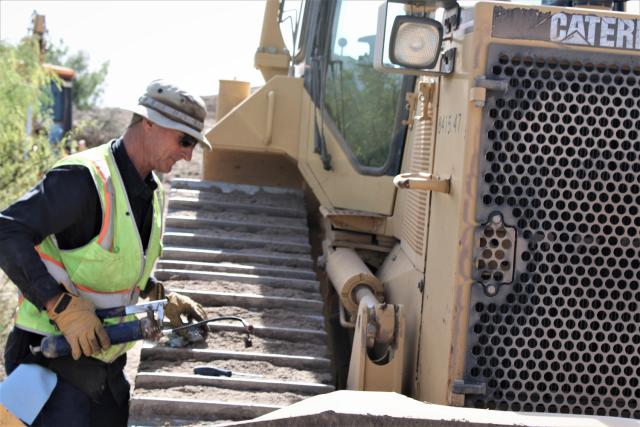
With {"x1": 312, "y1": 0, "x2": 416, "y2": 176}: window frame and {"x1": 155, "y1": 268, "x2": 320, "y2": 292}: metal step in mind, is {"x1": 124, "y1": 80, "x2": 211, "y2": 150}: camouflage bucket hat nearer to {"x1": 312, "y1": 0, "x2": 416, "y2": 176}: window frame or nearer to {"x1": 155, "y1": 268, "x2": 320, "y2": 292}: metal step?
{"x1": 155, "y1": 268, "x2": 320, "y2": 292}: metal step

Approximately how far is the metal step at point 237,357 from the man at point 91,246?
0.97ft

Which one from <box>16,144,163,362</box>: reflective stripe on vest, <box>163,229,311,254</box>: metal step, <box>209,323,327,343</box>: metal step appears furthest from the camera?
<box>163,229,311,254</box>: metal step

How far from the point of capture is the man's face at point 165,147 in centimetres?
423

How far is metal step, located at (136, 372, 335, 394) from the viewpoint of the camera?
4500mm

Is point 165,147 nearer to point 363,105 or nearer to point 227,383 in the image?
point 227,383

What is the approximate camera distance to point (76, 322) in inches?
154

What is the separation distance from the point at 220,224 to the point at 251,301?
2.87 feet

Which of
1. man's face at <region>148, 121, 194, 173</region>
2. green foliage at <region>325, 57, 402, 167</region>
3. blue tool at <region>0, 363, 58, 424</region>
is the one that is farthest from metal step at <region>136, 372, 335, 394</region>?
green foliage at <region>325, 57, 402, 167</region>

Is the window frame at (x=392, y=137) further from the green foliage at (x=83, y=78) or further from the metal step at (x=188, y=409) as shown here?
the green foliage at (x=83, y=78)

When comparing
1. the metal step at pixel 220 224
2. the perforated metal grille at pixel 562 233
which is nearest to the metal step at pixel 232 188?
the metal step at pixel 220 224

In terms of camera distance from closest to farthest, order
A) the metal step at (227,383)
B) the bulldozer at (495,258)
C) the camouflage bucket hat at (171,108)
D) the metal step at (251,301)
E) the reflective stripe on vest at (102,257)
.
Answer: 1. the bulldozer at (495,258)
2. the reflective stripe on vest at (102,257)
3. the camouflage bucket hat at (171,108)
4. the metal step at (227,383)
5. the metal step at (251,301)

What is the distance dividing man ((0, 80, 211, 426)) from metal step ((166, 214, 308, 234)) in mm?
1519

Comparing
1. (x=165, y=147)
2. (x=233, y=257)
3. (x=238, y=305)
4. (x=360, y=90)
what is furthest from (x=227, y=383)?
(x=360, y=90)

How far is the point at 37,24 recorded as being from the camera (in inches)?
779
